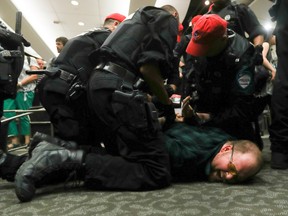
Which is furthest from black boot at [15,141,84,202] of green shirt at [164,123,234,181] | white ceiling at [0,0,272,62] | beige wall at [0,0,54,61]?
beige wall at [0,0,54,61]

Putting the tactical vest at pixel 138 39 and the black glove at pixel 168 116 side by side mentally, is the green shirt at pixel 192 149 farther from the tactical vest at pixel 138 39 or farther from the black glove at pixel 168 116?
the tactical vest at pixel 138 39

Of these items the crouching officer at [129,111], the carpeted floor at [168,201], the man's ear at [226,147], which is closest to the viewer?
the carpeted floor at [168,201]

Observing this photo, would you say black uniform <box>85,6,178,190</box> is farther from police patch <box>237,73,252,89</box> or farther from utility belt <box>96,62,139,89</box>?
police patch <box>237,73,252,89</box>

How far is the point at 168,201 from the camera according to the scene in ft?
3.36

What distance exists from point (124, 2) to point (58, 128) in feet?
14.4

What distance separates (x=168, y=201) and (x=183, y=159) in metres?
0.31

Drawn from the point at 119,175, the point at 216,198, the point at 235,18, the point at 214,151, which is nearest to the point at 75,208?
the point at 119,175

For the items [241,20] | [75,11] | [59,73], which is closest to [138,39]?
[59,73]

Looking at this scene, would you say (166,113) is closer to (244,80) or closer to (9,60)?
(244,80)

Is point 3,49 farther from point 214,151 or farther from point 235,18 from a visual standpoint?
point 235,18

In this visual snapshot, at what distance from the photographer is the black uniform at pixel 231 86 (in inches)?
56.1

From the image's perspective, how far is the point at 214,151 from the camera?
1.31 metres

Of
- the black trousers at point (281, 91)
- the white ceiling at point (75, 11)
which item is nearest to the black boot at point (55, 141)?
the black trousers at point (281, 91)

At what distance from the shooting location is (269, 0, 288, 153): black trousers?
1.44m
